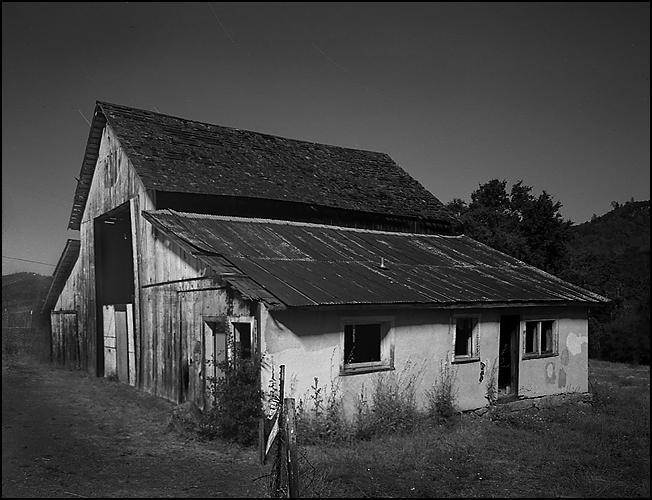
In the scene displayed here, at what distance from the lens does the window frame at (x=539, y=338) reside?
15641 mm

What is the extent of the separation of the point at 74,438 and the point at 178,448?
200cm

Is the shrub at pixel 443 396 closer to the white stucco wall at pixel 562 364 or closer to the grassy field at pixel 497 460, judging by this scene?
the grassy field at pixel 497 460

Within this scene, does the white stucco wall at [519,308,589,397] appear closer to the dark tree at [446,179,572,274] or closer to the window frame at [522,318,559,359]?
the window frame at [522,318,559,359]

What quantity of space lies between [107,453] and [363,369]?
4.79 m

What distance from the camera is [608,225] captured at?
44438 mm

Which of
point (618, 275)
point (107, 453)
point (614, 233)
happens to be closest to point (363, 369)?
point (107, 453)

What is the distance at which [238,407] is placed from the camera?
10977mm

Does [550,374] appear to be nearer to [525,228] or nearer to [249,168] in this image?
[249,168]

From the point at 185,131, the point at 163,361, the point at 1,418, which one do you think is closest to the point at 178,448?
the point at 1,418

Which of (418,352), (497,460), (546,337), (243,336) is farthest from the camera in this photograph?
(546,337)

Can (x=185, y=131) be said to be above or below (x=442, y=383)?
above

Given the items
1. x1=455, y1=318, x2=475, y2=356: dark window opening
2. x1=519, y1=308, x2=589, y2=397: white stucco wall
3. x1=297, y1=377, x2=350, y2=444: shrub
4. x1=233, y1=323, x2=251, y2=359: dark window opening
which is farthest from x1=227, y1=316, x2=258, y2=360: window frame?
x1=519, y1=308, x2=589, y2=397: white stucco wall

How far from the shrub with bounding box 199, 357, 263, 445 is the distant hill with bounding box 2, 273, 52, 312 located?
13.3m

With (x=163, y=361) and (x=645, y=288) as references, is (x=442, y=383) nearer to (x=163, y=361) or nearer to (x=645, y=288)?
(x=163, y=361)
